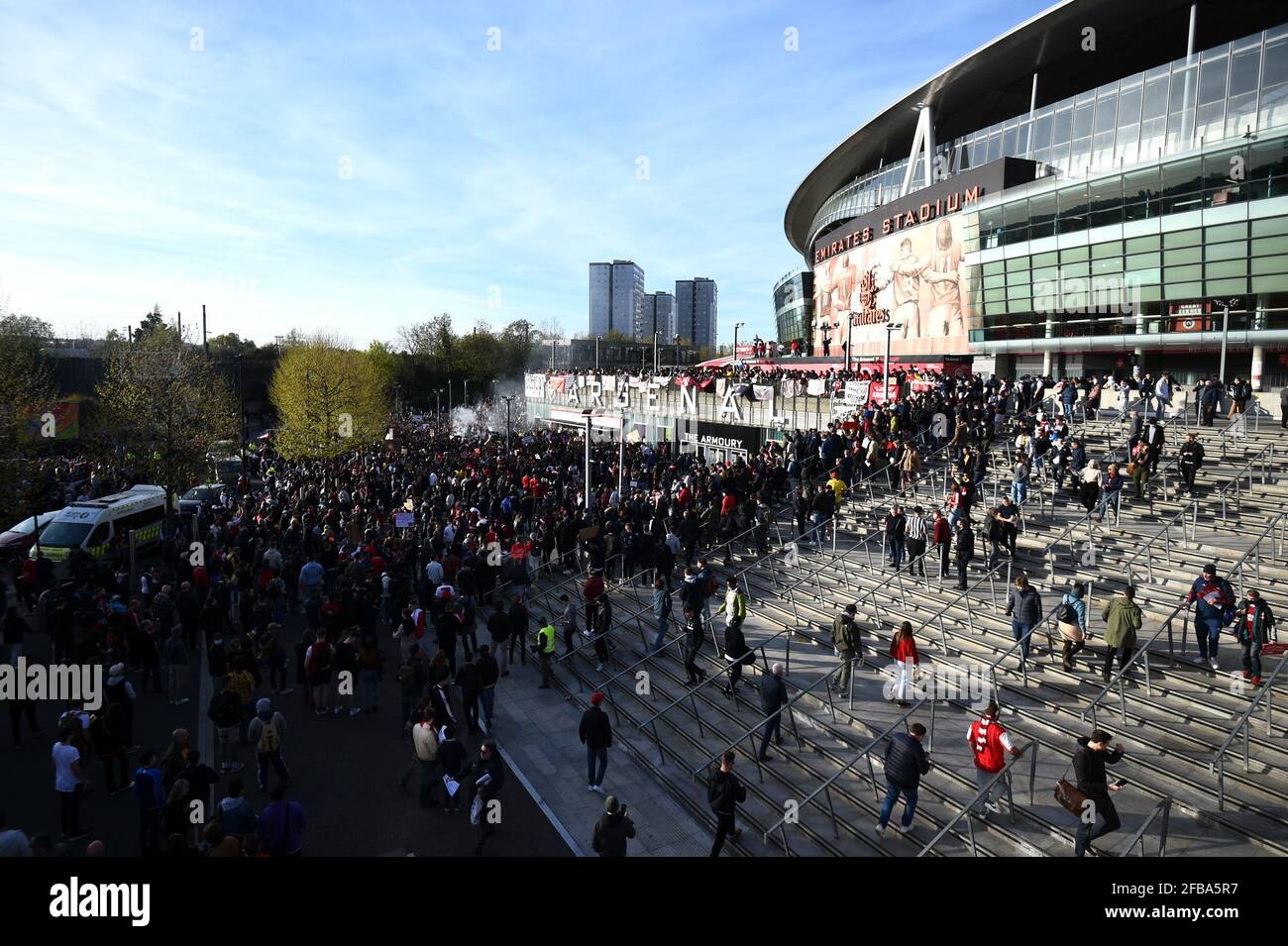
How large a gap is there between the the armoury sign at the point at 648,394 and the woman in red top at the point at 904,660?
64.4 feet

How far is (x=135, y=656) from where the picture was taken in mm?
12461

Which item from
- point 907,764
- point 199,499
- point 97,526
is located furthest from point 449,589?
point 199,499

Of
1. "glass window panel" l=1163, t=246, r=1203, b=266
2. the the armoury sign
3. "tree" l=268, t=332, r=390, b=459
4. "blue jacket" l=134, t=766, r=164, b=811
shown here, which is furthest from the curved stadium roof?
"blue jacket" l=134, t=766, r=164, b=811

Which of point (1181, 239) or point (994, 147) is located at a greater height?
point (994, 147)

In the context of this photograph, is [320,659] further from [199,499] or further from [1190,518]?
[199,499]

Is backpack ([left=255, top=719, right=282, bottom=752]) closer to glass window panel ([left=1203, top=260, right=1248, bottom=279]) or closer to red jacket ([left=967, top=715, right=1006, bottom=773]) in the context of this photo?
red jacket ([left=967, top=715, right=1006, bottom=773])

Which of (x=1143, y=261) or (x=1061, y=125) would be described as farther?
(x=1061, y=125)

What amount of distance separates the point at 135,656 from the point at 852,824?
12.1m

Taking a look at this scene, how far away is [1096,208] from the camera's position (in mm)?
35406

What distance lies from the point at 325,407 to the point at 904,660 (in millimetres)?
36627

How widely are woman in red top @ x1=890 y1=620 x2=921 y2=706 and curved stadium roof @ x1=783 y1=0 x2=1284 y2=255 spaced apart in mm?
44616

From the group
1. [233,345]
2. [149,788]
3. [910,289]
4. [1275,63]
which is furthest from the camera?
[233,345]

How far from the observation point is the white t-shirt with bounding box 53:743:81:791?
27.1 feet
